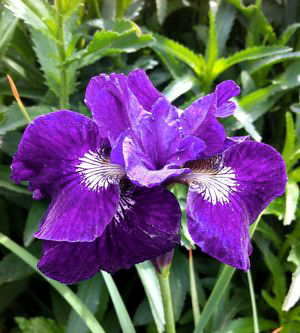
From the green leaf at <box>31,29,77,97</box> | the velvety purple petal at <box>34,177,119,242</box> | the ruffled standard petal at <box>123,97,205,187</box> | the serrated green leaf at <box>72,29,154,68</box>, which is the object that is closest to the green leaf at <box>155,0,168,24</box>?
the serrated green leaf at <box>72,29,154,68</box>

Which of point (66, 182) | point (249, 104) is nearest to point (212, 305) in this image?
point (66, 182)

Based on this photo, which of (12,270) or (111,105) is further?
(12,270)

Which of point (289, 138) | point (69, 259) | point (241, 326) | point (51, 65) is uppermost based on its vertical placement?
point (51, 65)

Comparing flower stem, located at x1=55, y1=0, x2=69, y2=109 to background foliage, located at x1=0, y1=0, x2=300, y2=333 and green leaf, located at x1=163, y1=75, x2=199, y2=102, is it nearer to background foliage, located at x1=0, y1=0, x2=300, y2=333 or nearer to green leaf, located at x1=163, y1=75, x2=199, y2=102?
background foliage, located at x1=0, y1=0, x2=300, y2=333

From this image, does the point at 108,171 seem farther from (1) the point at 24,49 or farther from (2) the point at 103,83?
Answer: (1) the point at 24,49

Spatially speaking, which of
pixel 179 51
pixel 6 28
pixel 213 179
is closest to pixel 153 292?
Result: pixel 213 179

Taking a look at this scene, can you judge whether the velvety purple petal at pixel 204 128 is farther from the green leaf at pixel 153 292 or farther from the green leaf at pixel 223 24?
the green leaf at pixel 223 24

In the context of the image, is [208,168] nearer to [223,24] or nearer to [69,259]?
[69,259]
